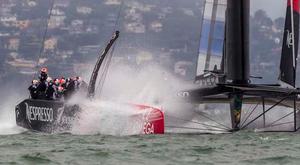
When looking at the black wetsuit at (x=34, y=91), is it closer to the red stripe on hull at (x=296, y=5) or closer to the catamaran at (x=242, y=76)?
the catamaran at (x=242, y=76)

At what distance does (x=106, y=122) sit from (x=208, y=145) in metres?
2.50

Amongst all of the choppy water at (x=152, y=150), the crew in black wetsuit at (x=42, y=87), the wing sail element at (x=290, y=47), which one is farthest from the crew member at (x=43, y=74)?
the wing sail element at (x=290, y=47)

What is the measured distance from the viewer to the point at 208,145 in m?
9.51

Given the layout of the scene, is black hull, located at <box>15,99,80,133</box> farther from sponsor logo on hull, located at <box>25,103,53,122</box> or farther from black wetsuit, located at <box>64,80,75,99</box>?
black wetsuit, located at <box>64,80,75,99</box>

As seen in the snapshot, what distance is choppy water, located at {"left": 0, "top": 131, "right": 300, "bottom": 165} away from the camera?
7.69m

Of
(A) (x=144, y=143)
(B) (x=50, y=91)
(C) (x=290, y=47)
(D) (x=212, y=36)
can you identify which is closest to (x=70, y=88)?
(B) (x=50, y=91)

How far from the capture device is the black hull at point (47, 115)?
11883mm

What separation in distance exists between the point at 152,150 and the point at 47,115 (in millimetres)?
3987

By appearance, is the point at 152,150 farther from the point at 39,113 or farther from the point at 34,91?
the point at 34,91

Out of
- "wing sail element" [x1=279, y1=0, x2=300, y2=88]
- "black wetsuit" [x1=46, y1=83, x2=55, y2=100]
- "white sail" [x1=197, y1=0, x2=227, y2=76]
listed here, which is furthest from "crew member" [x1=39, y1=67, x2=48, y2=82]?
"wing sail element" [x1=279, y1=0, x2=300, y2=88]

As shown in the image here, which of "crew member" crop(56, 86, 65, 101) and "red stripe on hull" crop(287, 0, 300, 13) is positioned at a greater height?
"red stripe on hull" crop(287, 0, 300, 13)

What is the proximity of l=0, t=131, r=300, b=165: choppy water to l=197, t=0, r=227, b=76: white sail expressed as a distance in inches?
117

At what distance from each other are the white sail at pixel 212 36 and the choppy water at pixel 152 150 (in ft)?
9.71

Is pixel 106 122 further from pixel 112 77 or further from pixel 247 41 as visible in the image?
pixel 112 77
